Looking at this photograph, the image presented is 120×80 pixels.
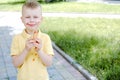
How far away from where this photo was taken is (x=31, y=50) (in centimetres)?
304

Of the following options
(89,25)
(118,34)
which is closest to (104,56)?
(118,34)

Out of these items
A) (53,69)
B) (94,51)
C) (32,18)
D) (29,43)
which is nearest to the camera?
(29,43)

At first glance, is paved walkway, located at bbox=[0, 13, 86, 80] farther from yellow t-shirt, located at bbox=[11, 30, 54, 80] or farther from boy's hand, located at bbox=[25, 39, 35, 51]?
boy's hand, located at bbox=[25, 39, 35, 51]

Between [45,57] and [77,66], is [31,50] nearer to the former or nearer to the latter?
[45,57]

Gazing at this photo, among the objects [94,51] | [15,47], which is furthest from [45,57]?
[94,51]

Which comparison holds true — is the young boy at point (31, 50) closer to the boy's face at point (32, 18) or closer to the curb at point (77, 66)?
the boy's face at point (32, 18)

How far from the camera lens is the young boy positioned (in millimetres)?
3014

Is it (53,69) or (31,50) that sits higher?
(31,50)

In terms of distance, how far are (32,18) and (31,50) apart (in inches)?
10.6

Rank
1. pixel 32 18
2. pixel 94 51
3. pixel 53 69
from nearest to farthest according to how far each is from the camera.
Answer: pixel 32 18 → pixel 53 69 → pixel 94 51

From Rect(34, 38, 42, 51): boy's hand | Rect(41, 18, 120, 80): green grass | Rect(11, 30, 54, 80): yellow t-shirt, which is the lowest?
Rect(41, 18, 120, 80): green grass

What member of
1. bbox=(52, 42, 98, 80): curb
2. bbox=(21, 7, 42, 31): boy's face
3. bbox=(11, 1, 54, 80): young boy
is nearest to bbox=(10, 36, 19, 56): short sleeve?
bbox=(11, 1, 54, 80): young boy

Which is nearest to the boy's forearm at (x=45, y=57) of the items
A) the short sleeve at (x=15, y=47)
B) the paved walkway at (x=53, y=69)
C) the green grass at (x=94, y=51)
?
the short sleeve at (x=15, y=47)

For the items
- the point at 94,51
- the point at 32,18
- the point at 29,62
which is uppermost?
the point at 32,18
